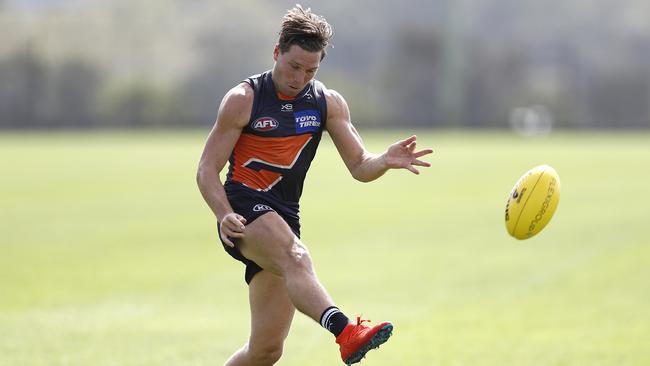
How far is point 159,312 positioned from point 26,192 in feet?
47.9

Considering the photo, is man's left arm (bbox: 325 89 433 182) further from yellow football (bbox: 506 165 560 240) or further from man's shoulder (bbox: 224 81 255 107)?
yellow football (bbox: 506 165 560 240)

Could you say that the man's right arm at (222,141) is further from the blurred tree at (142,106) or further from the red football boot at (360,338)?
the blurred tree at (142,106)

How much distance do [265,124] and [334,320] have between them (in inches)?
55.1

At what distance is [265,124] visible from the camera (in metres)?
6.94

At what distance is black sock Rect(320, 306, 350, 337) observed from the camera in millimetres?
6219

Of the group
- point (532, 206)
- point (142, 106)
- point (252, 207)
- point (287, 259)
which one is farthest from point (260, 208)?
point (142, 106)

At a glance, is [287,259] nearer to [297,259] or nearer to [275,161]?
[297,259]

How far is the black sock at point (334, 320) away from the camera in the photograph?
245 inches

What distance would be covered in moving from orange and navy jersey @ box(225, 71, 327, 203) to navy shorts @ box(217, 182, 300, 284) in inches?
1.6

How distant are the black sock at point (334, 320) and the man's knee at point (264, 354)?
84 centimetres

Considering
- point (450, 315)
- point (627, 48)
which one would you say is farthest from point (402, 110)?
point (450, 315)

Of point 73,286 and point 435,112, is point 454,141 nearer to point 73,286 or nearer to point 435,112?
point 435,112

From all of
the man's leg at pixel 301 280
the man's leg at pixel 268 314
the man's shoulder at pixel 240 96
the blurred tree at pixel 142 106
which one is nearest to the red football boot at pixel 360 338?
the man's leg at pixel 301 280

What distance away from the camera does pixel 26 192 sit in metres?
25.5
